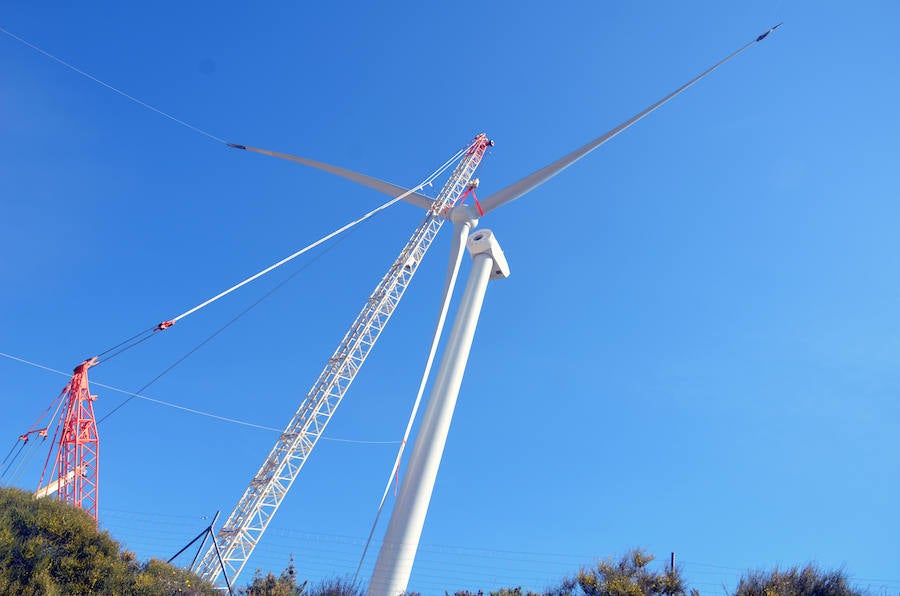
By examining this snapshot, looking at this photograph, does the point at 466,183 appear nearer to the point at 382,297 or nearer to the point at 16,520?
the point at 382,297

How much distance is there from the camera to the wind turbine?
26297mm

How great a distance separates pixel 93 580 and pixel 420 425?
12.6m

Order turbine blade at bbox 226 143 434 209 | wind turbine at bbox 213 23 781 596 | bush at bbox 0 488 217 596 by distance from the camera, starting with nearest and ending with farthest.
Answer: bush at bbox 0 488 217 596 < wind turbine at bbox 213 23 781 596 < turbine blade at bbox 226 143 434 209

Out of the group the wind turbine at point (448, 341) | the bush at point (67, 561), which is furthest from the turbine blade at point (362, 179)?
the bush at point (67, 561)

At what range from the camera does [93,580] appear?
2295 cm

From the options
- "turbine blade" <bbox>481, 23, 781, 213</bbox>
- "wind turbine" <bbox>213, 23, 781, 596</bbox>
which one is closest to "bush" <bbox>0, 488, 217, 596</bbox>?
"wind turbine" <bbox>213, 23, 781, 596</bbox>

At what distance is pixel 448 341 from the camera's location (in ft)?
106

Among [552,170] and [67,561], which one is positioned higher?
[552,170]

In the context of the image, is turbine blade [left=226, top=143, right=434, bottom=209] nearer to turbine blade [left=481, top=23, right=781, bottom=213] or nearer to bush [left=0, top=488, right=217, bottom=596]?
turbine blade [left=481, top=23, right=781, bottom=213]

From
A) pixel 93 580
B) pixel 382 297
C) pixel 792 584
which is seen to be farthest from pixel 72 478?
pixel 792 584

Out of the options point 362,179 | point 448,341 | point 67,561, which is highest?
point 362,179

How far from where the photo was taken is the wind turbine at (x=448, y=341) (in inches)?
1035

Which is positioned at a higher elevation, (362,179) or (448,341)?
(362,179)

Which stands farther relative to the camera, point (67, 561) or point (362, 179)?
point (362, 179)
